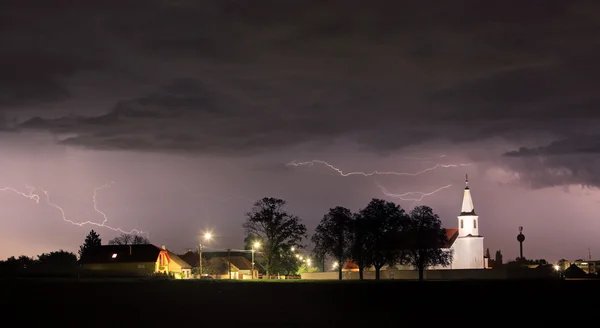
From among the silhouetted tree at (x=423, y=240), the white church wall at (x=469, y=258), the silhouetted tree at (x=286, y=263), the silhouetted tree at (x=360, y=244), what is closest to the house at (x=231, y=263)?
the silhouetted tree at (x=286, y=263)

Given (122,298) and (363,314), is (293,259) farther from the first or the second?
(363,314)

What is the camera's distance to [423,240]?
128875mm

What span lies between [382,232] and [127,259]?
5010 centimetres

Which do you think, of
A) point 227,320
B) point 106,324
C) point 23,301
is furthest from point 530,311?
point 23,301

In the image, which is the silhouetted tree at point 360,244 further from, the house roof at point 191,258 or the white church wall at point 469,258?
the white church wall at point 469,258

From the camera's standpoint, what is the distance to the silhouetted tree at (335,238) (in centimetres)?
12606

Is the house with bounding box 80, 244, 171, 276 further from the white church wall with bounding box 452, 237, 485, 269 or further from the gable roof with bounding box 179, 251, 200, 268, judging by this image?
the white church wall with bounding box 452, 237, 485, 269

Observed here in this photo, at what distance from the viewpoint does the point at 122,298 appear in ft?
144

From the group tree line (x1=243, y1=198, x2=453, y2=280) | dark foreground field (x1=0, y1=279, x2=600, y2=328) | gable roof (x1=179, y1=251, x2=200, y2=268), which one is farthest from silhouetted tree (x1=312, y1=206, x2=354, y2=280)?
dark foreground field (x1=0, y1=279, x2=600, y2=328)

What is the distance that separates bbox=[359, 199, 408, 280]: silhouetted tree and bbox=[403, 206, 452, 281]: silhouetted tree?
2.18 metres

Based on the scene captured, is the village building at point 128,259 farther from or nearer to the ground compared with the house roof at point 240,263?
farther from the ground

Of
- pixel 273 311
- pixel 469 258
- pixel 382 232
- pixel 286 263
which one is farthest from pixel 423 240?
pixel 273 311

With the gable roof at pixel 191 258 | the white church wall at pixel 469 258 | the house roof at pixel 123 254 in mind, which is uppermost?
the house roof at pixel 123 254

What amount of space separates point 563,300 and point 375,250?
80177 mm
